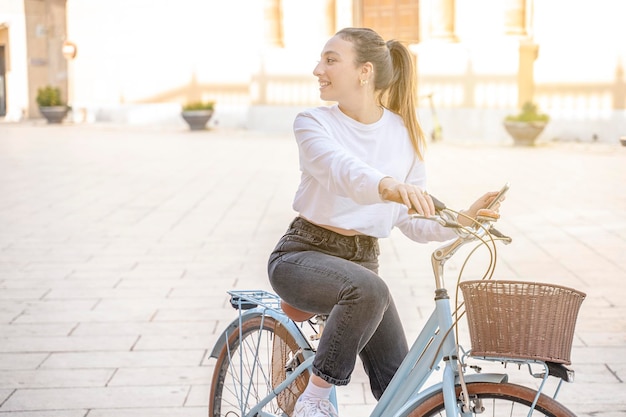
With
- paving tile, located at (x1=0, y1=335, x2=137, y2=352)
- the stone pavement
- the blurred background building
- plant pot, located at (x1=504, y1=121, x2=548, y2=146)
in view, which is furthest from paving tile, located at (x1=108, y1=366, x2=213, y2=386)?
the blurred background building

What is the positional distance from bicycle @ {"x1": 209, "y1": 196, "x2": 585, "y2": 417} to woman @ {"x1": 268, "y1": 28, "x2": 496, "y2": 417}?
14cm

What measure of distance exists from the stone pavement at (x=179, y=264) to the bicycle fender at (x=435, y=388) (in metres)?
1.78

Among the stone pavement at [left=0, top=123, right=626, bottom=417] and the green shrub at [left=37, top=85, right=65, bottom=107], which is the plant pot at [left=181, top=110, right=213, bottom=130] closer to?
the green shrub at [left=37, top=85, right=65, bottom=107]

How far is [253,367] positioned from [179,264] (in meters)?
4.34

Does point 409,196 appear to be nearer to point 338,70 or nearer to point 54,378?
point 338,70

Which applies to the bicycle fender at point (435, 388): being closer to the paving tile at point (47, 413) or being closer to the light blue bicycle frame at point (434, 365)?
the light blue bicycle frame at point (434, 365)

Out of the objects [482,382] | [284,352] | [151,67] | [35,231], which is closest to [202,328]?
[284,352]

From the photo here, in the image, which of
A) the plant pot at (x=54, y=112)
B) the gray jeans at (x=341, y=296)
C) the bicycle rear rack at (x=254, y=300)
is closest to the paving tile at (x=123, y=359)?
the bicycle rear rack at (x=254, y=300)

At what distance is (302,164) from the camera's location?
285cm

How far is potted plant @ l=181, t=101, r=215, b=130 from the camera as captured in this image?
24.5 m

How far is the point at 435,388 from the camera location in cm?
237

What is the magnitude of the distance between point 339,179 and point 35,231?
22.5ft

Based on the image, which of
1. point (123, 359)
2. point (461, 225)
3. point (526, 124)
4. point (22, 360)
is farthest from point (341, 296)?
point (526, 124)

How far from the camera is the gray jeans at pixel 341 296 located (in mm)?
2619
